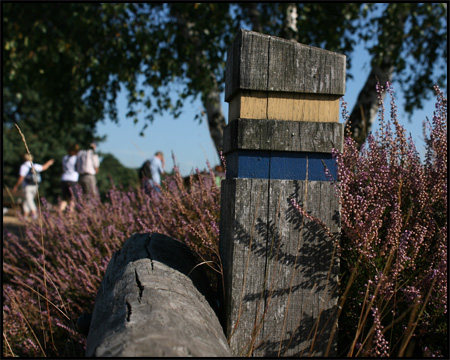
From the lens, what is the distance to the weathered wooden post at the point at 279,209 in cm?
204

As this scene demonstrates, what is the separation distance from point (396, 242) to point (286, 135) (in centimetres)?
67

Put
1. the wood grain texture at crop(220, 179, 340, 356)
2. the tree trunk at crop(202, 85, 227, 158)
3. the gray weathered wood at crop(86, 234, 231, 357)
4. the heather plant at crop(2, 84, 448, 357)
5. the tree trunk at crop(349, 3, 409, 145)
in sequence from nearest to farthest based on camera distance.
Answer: the gray weathered wood at crop(86, 234, 231, 357) → the heather plant at crop(2, 84, 448, 357) → the wood grain texture at crop(220, 179, 340, 356) → the tree trunk at crop(349, 3, 409, 145) → the tree trunk at crop(202, 85, 227, 158)

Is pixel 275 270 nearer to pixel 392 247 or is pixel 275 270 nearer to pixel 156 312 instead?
pixel 392 247

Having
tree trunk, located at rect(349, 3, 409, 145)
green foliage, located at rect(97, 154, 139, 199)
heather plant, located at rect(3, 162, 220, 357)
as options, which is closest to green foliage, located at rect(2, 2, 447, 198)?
tree trunk, located at rect(349, 3, 409, 145)

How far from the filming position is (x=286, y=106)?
209cm

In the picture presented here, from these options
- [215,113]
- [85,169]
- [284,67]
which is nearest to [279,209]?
[284,67]

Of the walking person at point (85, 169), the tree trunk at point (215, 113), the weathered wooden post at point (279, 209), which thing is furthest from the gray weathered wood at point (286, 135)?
the walking person at point (85, 169)

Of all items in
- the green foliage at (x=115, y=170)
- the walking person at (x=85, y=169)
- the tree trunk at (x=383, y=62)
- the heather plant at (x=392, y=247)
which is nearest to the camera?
the heather plant at (x=392, y=247)

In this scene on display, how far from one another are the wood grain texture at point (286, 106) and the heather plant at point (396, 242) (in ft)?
0.70

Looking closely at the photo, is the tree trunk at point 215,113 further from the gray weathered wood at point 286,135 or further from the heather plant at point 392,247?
the gray weathered wood at point 286,135

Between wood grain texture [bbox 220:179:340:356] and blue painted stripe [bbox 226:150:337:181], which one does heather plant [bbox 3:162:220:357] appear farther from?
blue painted stripe [bbox 226:150:337:181]

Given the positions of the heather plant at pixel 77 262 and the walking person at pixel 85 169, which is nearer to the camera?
the heather plant at pixel 77 262

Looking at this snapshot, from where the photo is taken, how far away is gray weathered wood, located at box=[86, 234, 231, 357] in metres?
1.31

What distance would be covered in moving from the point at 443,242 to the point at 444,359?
A: 49 centimetres
